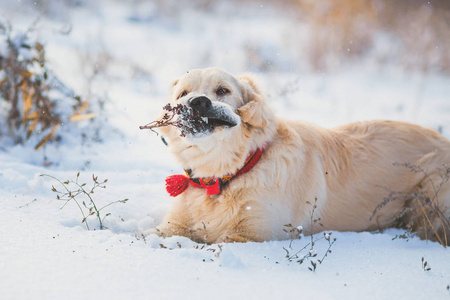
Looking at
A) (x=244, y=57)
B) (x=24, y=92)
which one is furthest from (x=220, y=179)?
(x=244, y=57)

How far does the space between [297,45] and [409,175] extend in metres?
8.12

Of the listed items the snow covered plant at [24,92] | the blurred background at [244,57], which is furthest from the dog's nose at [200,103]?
the blurred background at [244,57]

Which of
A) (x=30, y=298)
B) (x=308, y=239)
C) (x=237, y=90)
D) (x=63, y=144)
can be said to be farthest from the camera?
(x=63, y=144)

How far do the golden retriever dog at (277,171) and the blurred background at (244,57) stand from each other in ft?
7.55

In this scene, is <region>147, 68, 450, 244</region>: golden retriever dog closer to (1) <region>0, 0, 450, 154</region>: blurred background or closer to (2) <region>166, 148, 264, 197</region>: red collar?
(2) <region>166, 148, 264, 197</region>: red collar

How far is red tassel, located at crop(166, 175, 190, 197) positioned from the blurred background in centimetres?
204

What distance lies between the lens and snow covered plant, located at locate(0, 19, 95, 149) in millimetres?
4430

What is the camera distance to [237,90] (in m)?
3.02

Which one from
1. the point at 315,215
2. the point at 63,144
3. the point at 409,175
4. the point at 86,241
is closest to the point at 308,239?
the point at 315,215

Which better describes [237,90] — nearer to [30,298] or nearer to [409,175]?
[409,175]

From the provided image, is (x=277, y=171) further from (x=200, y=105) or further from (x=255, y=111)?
(x=200, y=105)

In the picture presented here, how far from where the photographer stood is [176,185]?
123 inches

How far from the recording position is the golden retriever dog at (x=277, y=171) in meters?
2.78

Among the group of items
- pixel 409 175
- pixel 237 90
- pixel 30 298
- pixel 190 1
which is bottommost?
pixel 30 298
